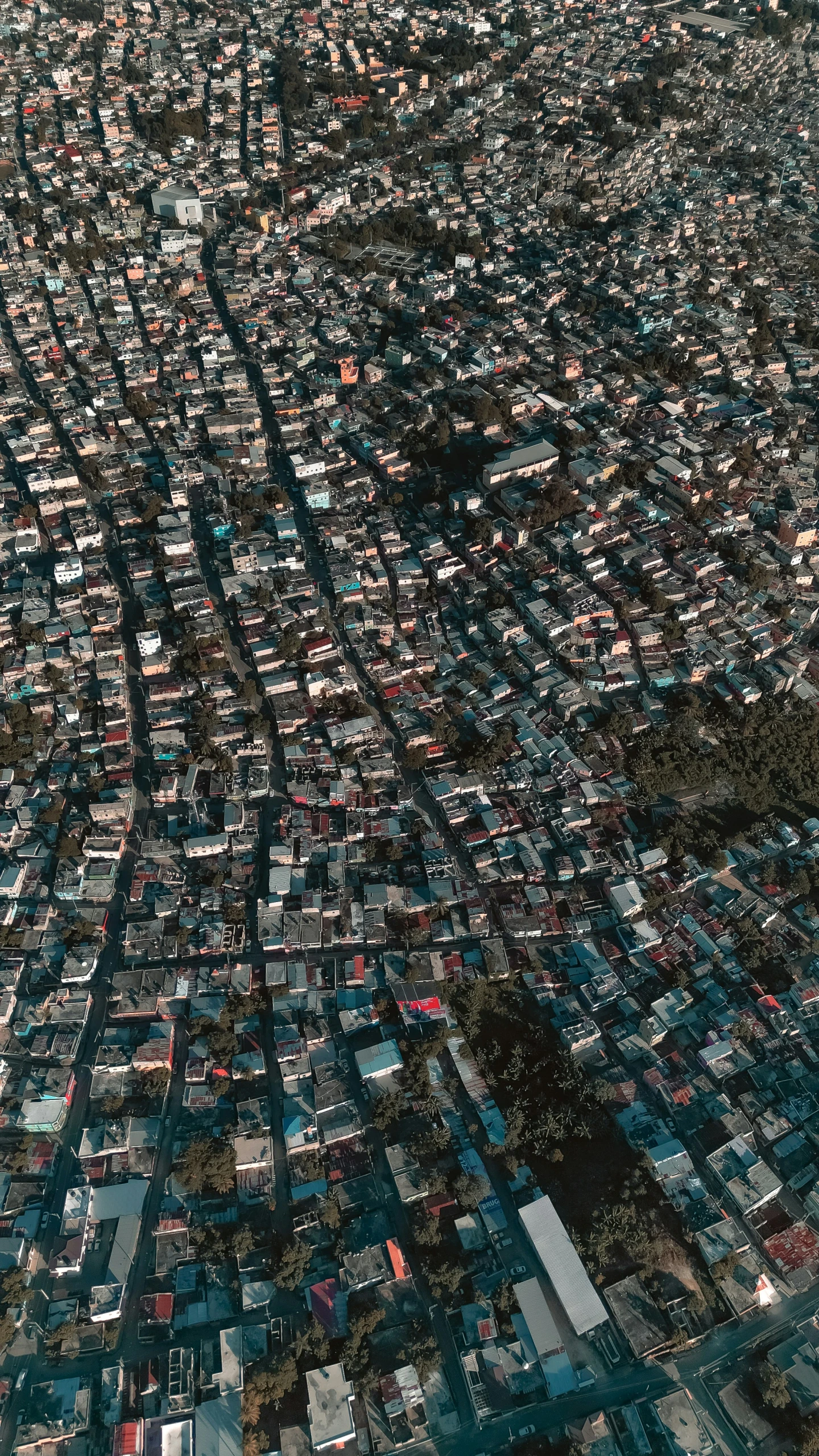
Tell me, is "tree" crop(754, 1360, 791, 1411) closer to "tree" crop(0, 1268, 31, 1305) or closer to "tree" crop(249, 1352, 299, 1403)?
"tree" crop(249, 1352, 299, 1403)

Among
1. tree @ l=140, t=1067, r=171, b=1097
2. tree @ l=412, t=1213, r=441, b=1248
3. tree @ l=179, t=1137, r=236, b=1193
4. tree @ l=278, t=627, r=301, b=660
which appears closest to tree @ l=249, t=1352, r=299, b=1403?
tree @ l=412, t=1213, r=441, b=1248

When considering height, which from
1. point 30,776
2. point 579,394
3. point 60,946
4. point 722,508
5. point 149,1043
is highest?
point 579,394

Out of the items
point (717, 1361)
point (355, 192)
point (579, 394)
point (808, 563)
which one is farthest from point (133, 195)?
point (717, 1361)

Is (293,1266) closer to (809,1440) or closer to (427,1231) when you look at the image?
(427,1231)

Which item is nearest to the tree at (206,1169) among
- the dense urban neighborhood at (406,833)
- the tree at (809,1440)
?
the dense urban neighborhood at (406,833)

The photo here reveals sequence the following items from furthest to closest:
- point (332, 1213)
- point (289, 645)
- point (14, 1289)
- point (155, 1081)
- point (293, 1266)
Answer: point (289, 645) → point (155, 1081) → point (332, 1213) → point (293, 1266) → point (14, 1289)

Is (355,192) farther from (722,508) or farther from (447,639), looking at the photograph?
(447,639)

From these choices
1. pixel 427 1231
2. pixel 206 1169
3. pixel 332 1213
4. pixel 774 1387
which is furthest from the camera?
pixel 206 1169

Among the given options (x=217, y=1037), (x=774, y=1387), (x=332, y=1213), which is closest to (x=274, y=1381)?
(x=332, y=1213)
